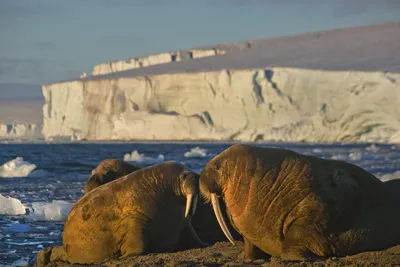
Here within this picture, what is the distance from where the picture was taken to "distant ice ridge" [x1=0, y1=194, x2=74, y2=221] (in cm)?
933

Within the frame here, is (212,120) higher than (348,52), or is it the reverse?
(348,52)

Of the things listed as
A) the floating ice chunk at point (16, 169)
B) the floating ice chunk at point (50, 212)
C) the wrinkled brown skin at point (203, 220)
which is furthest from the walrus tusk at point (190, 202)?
the floating ice chunk at point (16, 169)

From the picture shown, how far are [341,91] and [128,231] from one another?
40.1 m

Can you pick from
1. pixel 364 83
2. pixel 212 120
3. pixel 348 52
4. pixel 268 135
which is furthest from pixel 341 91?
pixel 348 52

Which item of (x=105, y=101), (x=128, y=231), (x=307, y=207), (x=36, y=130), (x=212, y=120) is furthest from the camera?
(x=36, y=130)

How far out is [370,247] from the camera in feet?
16.7

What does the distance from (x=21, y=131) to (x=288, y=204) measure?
73.1 metres

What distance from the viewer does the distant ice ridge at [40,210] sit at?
9328 mm

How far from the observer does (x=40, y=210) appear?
952 centimetres

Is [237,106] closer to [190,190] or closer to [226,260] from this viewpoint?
[190,190]

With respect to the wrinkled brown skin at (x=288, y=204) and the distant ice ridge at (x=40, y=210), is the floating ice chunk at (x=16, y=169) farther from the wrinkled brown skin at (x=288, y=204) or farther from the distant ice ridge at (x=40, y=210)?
the wrinkled brown skin at (x=288, y=204)

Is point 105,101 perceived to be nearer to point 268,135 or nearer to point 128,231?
point 268,135

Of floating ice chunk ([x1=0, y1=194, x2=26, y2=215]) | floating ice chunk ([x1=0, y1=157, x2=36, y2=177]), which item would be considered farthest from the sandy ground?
floating ice chunk ([x1=0, y1=157, x2=36, y2=177])

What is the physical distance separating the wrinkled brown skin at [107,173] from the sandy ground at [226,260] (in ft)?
4.02
